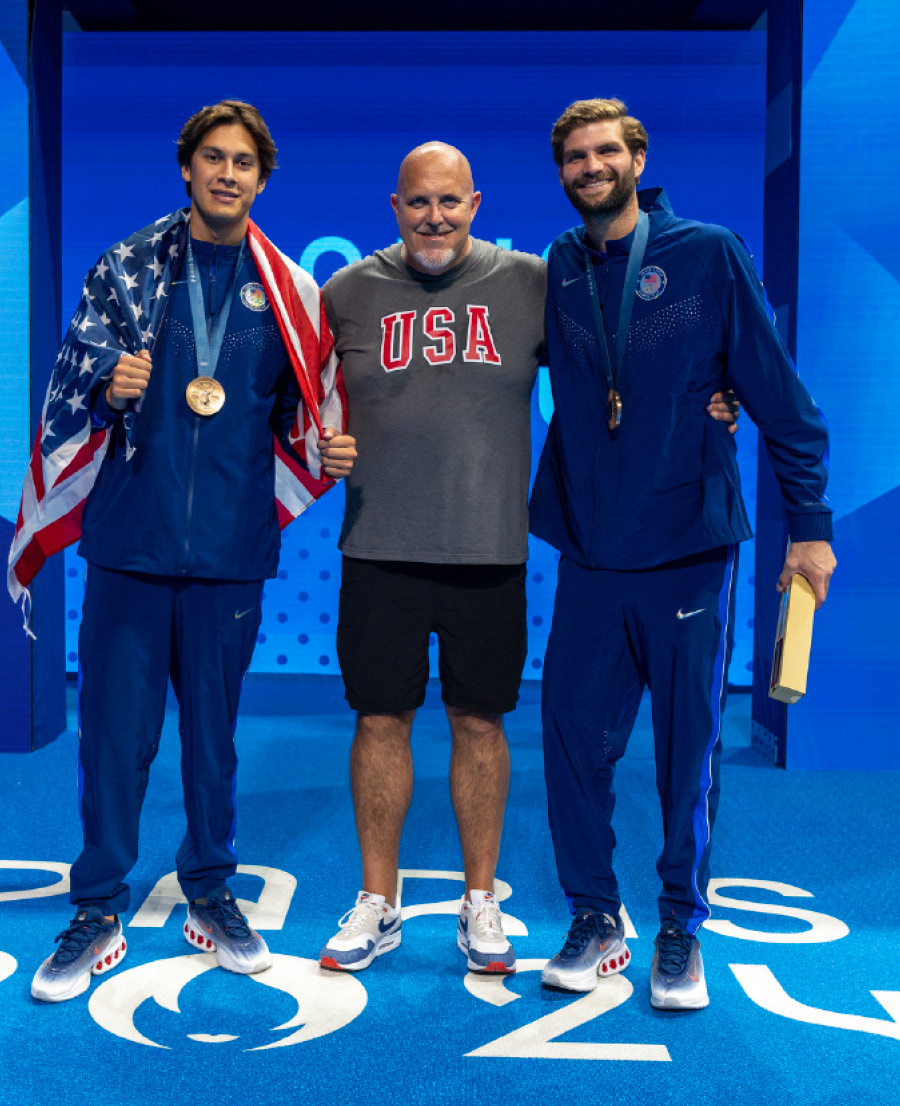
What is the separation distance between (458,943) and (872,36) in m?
3.53

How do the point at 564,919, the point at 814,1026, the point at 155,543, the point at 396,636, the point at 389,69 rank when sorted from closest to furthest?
the point at 814,1026 → the point at 155,543 → the point at 396,636 → the point at 564,919 → the point at 389,69

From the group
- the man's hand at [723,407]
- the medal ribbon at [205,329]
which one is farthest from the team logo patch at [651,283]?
the medal ribbon at [205,329]

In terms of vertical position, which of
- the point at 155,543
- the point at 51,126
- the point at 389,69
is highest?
the point at 389,69

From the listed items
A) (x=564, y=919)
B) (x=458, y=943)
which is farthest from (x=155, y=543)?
(x=564, y=919)

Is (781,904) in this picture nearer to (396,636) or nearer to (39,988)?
(396,636)

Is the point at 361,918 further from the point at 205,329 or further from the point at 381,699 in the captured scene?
the point at 205,329

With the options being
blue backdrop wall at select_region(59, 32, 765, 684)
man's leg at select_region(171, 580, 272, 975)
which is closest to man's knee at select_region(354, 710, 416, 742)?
man's leg at select_region(171, 580, 272, 975)

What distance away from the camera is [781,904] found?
2760mm

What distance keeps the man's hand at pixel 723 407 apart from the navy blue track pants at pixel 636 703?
27 cm

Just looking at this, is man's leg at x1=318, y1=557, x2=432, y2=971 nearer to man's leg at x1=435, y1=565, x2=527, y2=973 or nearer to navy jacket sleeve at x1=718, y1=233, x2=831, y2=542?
man's leg at x1=435, y1=565, x2=527, y2=973

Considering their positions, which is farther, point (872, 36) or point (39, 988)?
point (872, 36)

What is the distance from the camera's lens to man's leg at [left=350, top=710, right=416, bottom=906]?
2.49m

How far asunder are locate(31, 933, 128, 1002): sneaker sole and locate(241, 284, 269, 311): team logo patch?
4.61ft

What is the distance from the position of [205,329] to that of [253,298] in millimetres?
130
